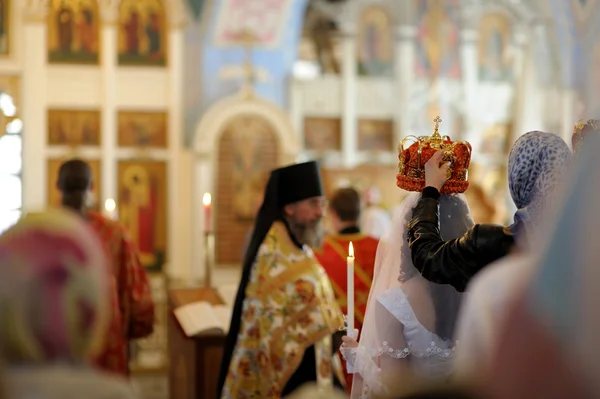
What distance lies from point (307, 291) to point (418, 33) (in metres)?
11.2

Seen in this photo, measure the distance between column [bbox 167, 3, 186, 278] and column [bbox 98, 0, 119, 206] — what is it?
0.69 meters

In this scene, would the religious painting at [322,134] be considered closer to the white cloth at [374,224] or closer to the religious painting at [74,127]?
the white cloth at [374,224]

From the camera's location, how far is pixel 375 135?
46.6 feet

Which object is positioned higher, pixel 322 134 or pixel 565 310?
pixel 322 134

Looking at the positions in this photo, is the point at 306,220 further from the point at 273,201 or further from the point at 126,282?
the point at 126,282

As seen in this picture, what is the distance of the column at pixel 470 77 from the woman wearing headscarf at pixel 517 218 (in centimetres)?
1242

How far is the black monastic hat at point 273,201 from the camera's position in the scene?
466 centimetres

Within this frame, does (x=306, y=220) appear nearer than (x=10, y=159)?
Yes

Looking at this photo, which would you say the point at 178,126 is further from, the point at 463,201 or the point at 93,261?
the point at 93,261

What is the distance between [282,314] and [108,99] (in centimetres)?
784

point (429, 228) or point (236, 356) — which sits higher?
point (429, 228)

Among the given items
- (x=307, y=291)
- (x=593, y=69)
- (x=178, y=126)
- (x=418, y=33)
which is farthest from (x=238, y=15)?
(x=307, y=291)

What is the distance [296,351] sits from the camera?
456cm

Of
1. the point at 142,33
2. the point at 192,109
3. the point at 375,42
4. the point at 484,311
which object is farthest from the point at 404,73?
the point at 484,311
